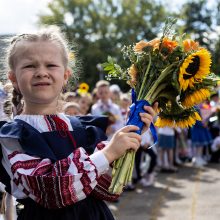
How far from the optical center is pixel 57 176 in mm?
1939

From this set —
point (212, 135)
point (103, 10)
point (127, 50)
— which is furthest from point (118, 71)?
point (103, 10)

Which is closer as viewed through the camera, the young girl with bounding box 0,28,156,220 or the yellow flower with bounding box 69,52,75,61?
the young girl with bounding box 0,28,156,220

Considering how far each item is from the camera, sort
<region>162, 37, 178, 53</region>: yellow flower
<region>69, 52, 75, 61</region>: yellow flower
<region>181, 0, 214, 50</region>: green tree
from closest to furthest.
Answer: <region>162, 37, 178, 53</region>: yellow flower
<region>69, 52, 75, 61</region>: yellow flower
<region>181, 0, 214, 50</region>: green tree

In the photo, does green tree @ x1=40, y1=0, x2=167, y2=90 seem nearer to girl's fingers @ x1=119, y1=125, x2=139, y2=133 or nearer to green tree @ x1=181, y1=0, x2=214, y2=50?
green tree @ x1=181, y1=0, x2=214, y2=50

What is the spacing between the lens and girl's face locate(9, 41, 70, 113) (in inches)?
82.1

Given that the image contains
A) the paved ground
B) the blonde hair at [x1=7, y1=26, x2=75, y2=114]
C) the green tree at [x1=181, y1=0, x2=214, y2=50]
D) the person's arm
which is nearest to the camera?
the person's arm

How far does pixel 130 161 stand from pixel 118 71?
0.54 meters

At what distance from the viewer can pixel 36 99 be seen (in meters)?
2.13

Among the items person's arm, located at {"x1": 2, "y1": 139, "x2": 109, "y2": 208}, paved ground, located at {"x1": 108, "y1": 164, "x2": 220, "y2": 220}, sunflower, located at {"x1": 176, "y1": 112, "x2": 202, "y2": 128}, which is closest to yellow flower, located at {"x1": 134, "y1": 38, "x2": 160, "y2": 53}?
sunflower, located at {"x1": 176, "y1": 112, "x2": 202, "y2": 128}

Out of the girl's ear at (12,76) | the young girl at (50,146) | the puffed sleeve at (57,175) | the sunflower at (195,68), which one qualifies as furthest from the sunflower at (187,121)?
the girl's ear at (12,76)

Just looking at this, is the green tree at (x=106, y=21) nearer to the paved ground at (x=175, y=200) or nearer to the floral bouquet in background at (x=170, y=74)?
the paved ground at (x=175, y=200)

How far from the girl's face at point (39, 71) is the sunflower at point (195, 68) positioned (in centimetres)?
60

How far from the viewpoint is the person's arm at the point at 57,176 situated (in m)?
1.94

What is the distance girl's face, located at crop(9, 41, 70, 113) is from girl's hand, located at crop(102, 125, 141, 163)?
377mm
